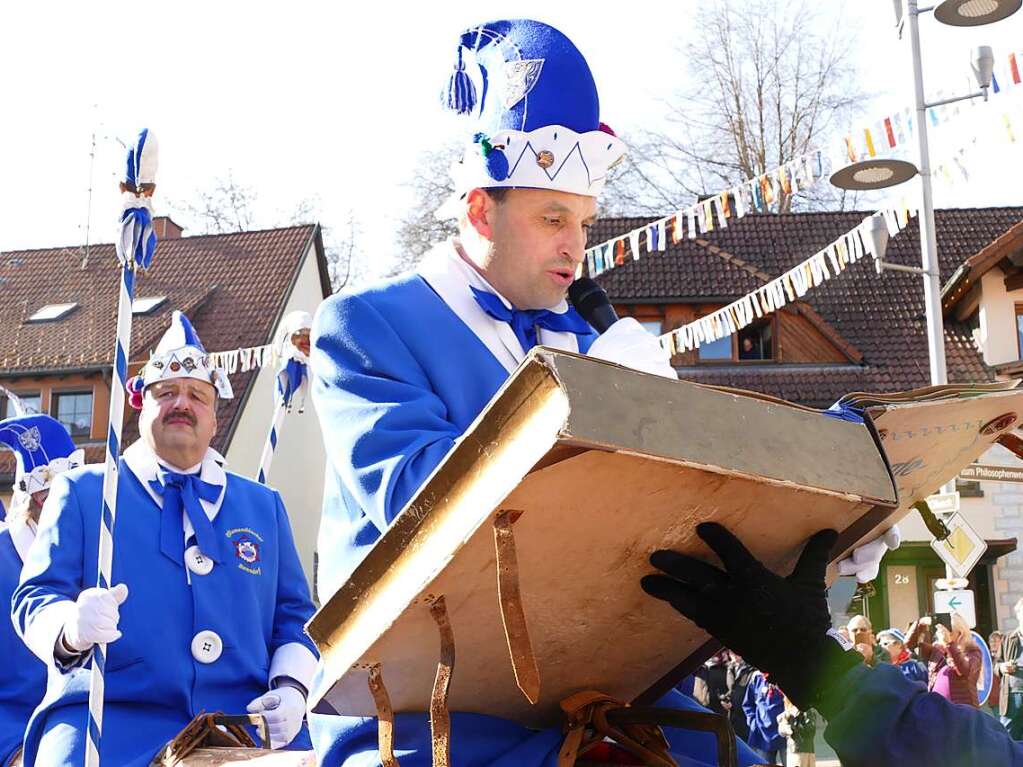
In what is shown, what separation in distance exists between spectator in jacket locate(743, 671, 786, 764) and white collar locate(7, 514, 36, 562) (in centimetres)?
504

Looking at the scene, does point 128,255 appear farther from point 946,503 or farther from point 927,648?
point 927,648

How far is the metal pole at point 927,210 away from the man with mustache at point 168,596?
9846 millimetres

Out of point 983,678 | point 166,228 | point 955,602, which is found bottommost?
point 983,678

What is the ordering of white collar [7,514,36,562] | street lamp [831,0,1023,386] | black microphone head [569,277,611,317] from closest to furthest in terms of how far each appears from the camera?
black microphone head [569,277,611,317]
white collar [7,514,36,562]
street lamp [831,0,1023,386]

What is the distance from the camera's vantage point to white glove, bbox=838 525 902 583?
6.97ft

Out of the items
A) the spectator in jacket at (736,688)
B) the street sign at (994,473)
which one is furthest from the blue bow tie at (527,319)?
the spectator in jacket at (736,688)

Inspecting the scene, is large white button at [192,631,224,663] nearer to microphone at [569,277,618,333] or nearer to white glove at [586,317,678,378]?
microphone at [569,277,618,333]

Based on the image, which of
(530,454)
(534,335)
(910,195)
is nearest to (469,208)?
(534,335)

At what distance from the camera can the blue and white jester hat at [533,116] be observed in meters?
2.56

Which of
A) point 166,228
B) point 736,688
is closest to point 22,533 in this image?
point 736,688

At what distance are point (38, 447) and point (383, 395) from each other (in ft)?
18.8

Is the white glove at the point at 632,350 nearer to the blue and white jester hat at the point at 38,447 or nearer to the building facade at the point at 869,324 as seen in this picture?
the blue and white jester hat at the point at 38,447

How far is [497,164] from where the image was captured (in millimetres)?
2580

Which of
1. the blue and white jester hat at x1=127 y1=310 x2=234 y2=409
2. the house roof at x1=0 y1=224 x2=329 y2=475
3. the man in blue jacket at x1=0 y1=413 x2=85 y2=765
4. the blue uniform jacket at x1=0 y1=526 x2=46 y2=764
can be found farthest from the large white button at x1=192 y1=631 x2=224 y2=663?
the house roof at x1=0 y1=224 x2=329 y2=475
